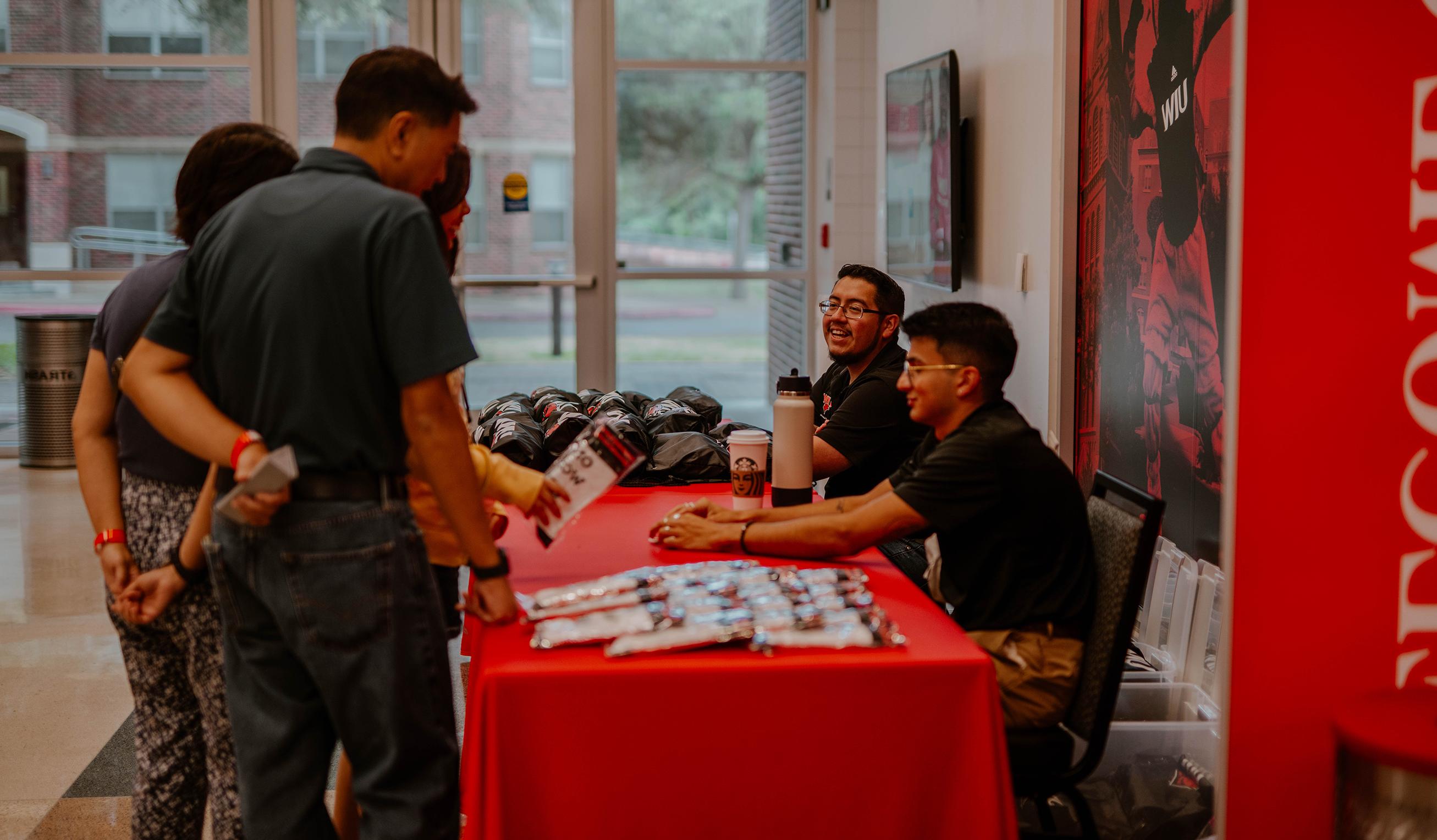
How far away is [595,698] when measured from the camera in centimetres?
185

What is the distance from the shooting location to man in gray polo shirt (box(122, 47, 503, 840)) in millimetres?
1690

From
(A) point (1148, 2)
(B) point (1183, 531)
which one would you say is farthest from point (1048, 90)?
(B) point (1183, 531)

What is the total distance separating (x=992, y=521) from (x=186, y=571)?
1378mm

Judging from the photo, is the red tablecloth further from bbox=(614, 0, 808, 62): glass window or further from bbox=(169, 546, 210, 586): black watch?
bbox=(614, 0, 808, 62): glass window

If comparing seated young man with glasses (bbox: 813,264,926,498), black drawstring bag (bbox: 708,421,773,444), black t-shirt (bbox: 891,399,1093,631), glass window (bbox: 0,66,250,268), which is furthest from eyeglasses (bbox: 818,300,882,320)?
glass window (bbox: 0,66,250,268)

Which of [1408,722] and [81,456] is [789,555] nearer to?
[1408,722]

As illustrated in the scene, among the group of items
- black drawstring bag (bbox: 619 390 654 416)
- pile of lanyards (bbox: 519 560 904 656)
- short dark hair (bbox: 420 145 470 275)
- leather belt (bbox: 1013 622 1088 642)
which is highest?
short dark hair (bbox: 420 145 470 275)

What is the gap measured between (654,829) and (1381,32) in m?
1.61

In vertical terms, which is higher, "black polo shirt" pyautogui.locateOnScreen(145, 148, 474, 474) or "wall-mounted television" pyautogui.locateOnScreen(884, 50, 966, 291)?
"wall-mounted television" pyautogui.locateOnScreen(884, 50, 966, 291)

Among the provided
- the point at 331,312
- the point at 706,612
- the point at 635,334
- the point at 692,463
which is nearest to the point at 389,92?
the point at 331,312

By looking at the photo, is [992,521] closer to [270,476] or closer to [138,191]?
[270,476]

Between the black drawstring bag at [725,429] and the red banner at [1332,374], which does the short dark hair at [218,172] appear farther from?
the black drawstring bag at [725,429]

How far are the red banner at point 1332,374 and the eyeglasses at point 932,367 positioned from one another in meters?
0.57

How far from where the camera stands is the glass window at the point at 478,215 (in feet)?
26.7
